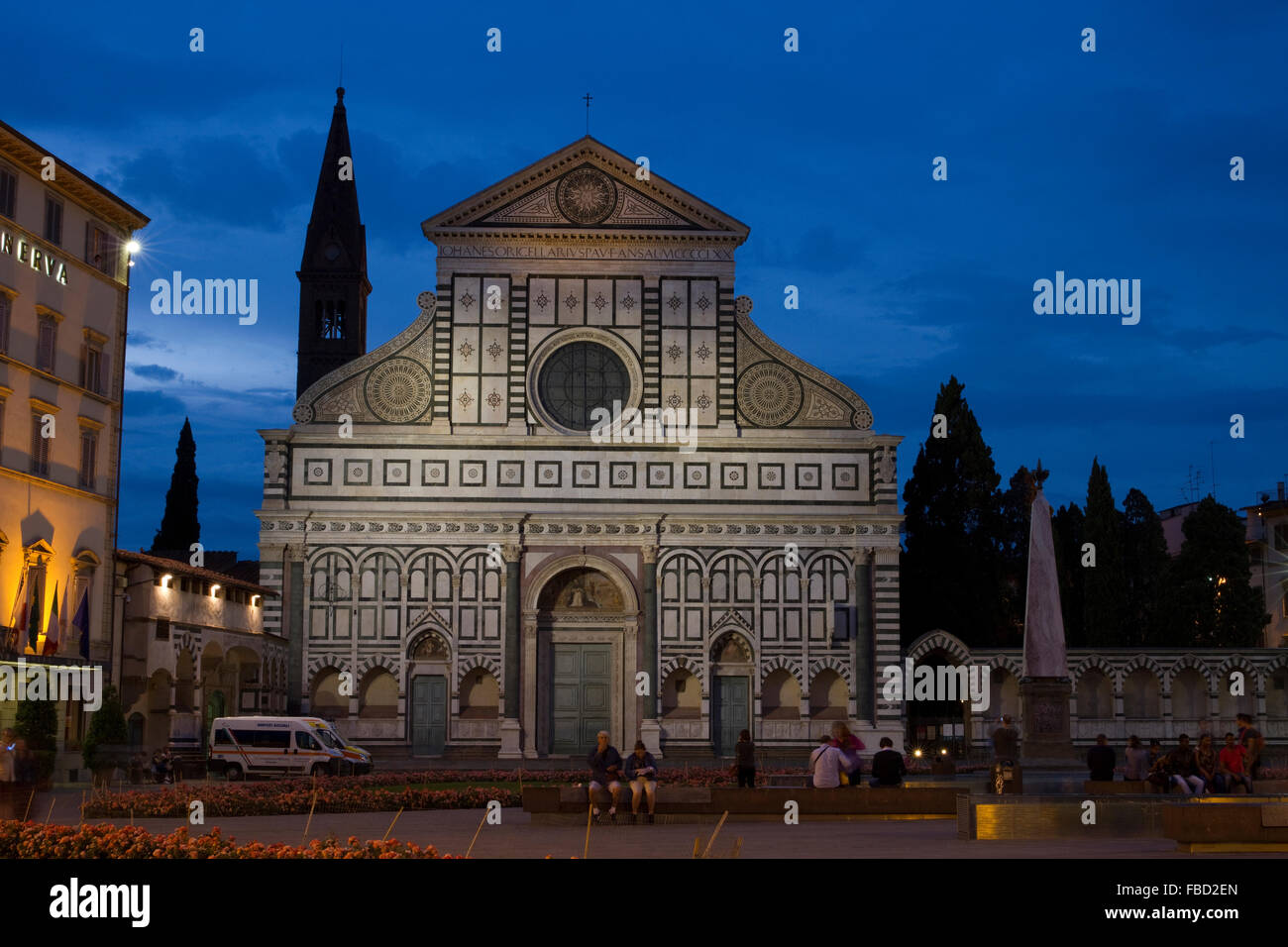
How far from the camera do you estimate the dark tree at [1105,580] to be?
180ft

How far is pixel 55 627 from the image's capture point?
114ft

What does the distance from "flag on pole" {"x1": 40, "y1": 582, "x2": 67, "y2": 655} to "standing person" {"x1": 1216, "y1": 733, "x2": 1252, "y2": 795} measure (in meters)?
23.9

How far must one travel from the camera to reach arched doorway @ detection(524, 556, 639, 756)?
44.0 meters

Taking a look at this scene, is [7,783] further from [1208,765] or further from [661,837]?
[1208,765]

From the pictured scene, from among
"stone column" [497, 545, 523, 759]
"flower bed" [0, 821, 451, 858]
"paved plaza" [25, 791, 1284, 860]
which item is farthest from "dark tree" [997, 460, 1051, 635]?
"flower bed" [0, 821, 451, 858]

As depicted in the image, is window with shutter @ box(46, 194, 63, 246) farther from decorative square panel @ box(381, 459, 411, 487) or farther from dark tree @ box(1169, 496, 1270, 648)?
dark tree @ box(1169, 496, 1270, 648)

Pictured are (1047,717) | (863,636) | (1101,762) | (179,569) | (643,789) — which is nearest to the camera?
(643,789)

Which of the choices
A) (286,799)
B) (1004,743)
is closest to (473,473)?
(286,799)

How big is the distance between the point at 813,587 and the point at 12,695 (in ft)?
71.0

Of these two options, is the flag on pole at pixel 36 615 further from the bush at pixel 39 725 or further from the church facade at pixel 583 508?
the church facade at pixel 583 508

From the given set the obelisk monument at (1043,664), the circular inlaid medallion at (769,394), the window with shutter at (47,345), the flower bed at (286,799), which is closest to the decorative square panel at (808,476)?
the circular inlaid medallion at (769,394)

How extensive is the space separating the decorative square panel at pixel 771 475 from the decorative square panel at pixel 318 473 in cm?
1224

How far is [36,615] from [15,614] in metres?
0.89
